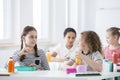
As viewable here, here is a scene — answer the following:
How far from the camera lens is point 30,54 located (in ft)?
13.4

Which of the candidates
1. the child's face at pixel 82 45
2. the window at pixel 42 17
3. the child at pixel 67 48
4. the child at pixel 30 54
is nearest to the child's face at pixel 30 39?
the child at pixel 30 54

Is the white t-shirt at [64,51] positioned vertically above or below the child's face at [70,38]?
below

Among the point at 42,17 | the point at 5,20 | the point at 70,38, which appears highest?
the point at 42,17

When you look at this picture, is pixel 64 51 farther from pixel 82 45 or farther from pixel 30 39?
pixel 82 45

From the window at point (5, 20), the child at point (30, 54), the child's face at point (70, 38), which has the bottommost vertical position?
the child at point (30, 54)

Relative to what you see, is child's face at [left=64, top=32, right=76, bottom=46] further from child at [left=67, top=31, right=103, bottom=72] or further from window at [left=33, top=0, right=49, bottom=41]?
window at [left=33, top=0, right=49, bottom=41]

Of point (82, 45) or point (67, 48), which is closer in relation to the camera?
point (82, 45)

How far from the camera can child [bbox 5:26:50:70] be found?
13.2 ft

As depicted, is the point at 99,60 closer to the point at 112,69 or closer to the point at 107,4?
the point at 112,69

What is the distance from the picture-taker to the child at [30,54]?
403 cm

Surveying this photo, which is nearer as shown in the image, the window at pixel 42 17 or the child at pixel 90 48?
the child at pixel 90 48

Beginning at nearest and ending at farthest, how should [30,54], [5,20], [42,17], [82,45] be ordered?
[82,45]
[30,54]
[5,20]
[42,17]

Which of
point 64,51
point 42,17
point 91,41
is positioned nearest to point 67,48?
point 64,51

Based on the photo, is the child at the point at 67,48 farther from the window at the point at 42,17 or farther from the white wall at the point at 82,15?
the window at the point at 42,17
